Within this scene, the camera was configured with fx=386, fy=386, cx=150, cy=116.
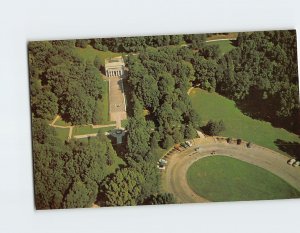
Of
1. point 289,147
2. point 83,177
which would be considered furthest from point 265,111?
point 83,177

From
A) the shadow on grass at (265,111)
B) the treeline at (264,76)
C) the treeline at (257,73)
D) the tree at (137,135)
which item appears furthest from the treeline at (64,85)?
the shadow on grass at (265,111)

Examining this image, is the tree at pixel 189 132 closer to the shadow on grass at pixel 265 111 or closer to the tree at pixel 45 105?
the shadow on grass at pixel 265 111

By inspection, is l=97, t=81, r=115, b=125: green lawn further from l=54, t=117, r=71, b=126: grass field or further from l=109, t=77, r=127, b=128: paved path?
l=54, t=117, r=71, b=126: grass field

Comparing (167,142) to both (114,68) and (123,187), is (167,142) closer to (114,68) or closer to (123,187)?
(123,187)

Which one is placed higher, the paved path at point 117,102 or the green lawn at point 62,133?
the paved path at point 117,102

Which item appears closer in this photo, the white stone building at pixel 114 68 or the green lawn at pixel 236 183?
the green lawn at pixel 236 183

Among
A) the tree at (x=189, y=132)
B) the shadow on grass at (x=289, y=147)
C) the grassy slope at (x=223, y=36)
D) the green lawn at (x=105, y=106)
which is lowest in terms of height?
the shadow on grass at (x=289, y=147)
